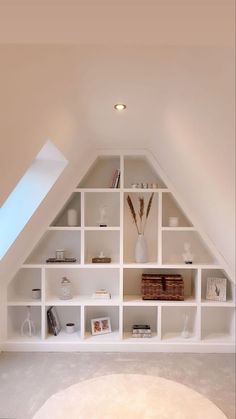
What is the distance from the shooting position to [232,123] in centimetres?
138

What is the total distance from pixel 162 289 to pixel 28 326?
1567mm

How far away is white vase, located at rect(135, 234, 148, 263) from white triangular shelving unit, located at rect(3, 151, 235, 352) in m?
0.08

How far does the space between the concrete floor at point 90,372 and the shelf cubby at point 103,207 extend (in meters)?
1.41

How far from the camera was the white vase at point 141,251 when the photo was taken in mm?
3680

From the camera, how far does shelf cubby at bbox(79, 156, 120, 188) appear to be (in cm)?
387

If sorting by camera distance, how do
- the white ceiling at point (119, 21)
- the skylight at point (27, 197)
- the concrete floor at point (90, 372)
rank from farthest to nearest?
the skylight at point (27, 197) → the concrete floor at point (90, 372) → the white ceiling at point (119, 21)

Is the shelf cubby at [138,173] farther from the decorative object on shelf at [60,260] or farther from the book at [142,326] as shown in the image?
the book at [142,326]

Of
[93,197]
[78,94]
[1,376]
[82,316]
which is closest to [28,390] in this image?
[1,376]

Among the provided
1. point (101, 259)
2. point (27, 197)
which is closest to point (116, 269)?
point (101, 259)

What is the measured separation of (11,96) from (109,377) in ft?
7.92

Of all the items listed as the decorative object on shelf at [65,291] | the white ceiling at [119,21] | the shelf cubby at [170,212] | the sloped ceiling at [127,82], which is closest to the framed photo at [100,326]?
the decorative object on shelf at [65,291]

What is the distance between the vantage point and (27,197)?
311 centimetres

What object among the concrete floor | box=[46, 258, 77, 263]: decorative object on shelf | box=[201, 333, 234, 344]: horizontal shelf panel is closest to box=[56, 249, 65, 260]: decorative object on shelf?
box=[46, 258, 77, 263]: decorative object on shelf

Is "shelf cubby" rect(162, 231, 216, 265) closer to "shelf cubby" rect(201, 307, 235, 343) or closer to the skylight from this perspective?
"shelf cubby" rect(201, 307, 235, 343)
